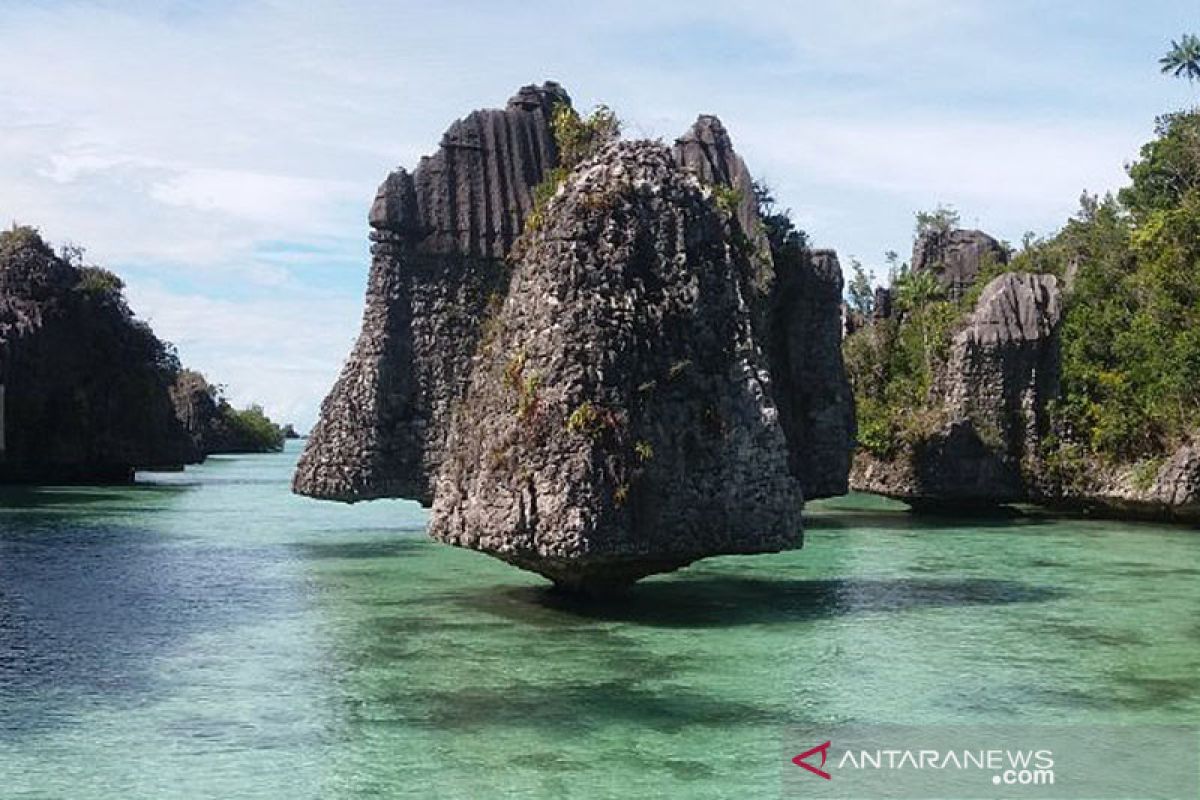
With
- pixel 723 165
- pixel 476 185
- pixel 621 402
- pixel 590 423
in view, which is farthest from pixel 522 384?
pixel 723 165

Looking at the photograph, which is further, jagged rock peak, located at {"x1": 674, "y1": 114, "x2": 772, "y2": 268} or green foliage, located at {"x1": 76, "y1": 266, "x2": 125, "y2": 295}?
green foliage, located at {"x1": 76, "y1": 266, "x2": 125, "y2": 295}

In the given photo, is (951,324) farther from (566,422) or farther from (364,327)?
(566,422)

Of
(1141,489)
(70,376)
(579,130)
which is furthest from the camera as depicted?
(70,376)

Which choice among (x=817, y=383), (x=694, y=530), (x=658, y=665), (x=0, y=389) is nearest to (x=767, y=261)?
(x=817, y=383)

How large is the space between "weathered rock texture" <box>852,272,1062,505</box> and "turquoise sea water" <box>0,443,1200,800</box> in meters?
11.3

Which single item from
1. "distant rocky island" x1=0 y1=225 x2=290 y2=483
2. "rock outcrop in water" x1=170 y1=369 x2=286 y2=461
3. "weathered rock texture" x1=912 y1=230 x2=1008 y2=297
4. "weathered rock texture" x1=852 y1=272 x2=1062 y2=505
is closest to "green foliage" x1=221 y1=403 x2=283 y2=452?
"rock outcrop in water" x1=170 y1=369 x2=286 y2=461

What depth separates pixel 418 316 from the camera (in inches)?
867

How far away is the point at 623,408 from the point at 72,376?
3913 cm

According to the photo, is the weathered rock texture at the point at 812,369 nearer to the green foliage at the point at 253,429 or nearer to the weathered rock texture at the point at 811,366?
the weathered rock texture at the point at 811,366

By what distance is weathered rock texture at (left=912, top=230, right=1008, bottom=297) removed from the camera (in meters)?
47.0

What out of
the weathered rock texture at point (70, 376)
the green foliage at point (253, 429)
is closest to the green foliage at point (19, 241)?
the weathered rock texture at point (70, 376)

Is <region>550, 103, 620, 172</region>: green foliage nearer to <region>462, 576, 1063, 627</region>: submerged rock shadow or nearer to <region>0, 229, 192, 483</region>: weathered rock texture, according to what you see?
<region>462, 576, 1063, 627</region>: submerged rock shadow

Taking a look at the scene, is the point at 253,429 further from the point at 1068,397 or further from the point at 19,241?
the point at 1068,397

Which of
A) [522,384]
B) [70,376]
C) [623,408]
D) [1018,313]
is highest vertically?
[1018,313]
